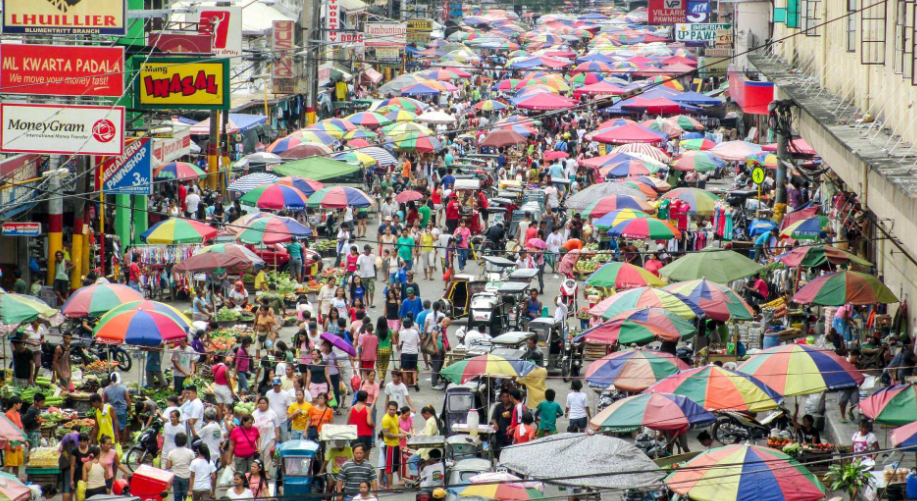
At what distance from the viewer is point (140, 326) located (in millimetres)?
16859

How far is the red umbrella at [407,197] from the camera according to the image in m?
30.3

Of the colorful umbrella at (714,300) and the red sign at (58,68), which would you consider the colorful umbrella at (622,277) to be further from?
the red sign at (58,68)

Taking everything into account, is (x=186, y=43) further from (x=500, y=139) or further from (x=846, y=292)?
(x=500, y=139)

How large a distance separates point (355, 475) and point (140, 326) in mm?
4665

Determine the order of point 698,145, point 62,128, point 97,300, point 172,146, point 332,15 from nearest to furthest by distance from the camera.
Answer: point 97,300 < point 62,128 < point 172,146 < point 698,145 < point 332,15

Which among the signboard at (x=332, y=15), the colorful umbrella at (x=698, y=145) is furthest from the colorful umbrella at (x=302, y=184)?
the signboard at (x=332, y=15)

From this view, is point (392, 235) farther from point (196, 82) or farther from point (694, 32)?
point (694, 32)

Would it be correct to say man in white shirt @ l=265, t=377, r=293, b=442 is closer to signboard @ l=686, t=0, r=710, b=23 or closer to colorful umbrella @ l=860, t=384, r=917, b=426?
colorful umbrella @ l=860, t=384, r=917, b=426

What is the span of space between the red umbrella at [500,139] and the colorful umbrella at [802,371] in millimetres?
22687

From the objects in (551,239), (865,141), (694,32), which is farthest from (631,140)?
(865,141)

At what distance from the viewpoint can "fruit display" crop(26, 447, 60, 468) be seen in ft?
47.9

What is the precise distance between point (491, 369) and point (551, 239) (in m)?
10.9

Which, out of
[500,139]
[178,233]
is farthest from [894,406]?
[500,139]

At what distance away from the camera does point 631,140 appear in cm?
3588
